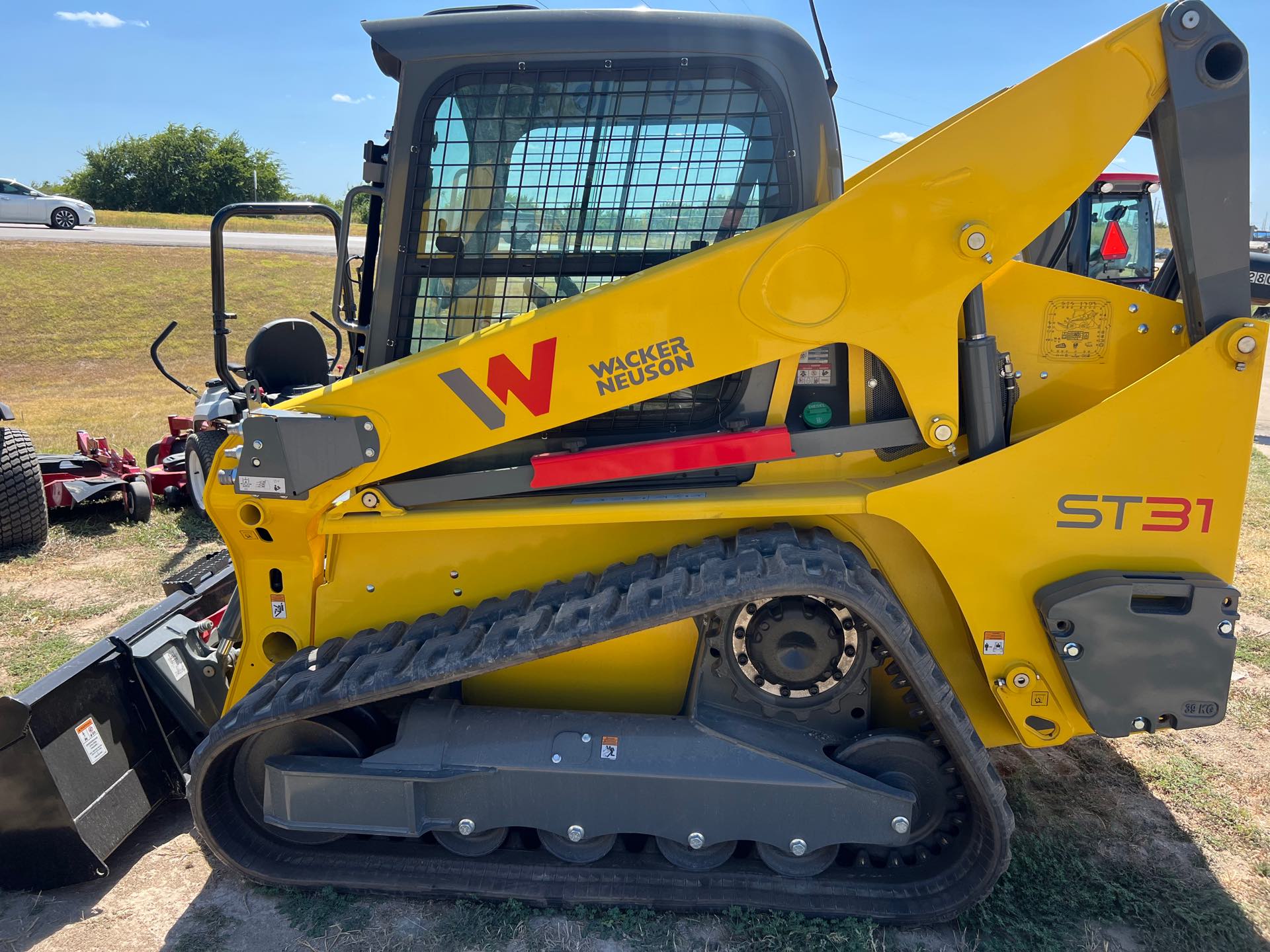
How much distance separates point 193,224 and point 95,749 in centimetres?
2956

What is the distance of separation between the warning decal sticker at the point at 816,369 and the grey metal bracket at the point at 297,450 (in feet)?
4.39

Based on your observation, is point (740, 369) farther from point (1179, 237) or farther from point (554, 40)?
point (1179, 237)

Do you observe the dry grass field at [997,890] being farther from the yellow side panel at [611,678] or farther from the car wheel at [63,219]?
the car wheel at [63,219]

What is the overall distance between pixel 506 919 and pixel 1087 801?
231 centimetres

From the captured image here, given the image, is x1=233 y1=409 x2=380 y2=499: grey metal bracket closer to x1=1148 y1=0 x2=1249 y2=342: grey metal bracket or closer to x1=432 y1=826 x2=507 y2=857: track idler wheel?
x1=432 y1=826 x2=507 y2=857: track idler wheel

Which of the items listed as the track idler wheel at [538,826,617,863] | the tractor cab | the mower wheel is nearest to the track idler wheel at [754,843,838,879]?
the track idler wheel at [538,826,617,863]

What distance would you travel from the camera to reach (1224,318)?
2.54 m

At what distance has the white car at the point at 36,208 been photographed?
2300 centimetres

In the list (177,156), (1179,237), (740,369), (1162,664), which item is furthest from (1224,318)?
(177,156)

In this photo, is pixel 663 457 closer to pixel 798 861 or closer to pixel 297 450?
pixel 297 450

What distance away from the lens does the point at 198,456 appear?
6.63 m

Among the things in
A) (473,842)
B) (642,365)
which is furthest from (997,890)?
(642,365)

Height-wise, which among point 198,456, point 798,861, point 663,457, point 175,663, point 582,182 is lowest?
point 798,861

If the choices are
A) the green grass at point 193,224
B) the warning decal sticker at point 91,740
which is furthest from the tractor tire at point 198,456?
the green grass at point 193,224
